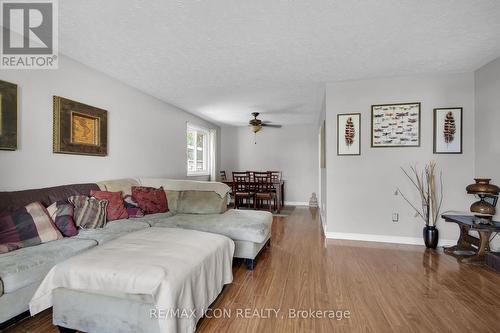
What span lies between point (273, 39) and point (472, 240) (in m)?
3.23

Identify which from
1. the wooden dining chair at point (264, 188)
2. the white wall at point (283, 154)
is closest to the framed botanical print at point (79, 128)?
the wooden dining chair at point (264, 188)

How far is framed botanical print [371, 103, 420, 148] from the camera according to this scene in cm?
331

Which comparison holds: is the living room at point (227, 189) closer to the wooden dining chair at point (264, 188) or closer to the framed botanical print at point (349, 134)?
the framed botanical print at point (349, 134)

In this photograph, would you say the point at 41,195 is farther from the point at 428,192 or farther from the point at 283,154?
the point at 283,154

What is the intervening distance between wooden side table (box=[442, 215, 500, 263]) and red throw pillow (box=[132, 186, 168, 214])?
11.7 feet

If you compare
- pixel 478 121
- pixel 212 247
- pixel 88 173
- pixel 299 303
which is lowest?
pixel 299 303

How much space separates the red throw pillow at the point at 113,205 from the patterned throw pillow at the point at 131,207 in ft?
0.23

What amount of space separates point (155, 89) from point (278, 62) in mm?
2092

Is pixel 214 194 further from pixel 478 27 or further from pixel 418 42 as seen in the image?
pixel 478 27

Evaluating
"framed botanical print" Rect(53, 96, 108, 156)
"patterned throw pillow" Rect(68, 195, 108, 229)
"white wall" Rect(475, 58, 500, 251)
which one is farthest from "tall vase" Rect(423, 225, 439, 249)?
"framed botanical print" Rect(53, 96, 108, 156)

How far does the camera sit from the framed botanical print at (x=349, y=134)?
350 centimetres

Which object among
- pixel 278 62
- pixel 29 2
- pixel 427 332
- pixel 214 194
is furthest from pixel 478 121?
pixel 29 2

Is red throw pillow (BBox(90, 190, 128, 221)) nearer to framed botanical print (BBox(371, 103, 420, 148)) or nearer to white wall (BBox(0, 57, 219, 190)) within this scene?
white wall (BBox(0, 57, 219, 190))

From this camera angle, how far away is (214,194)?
332 centimetres
